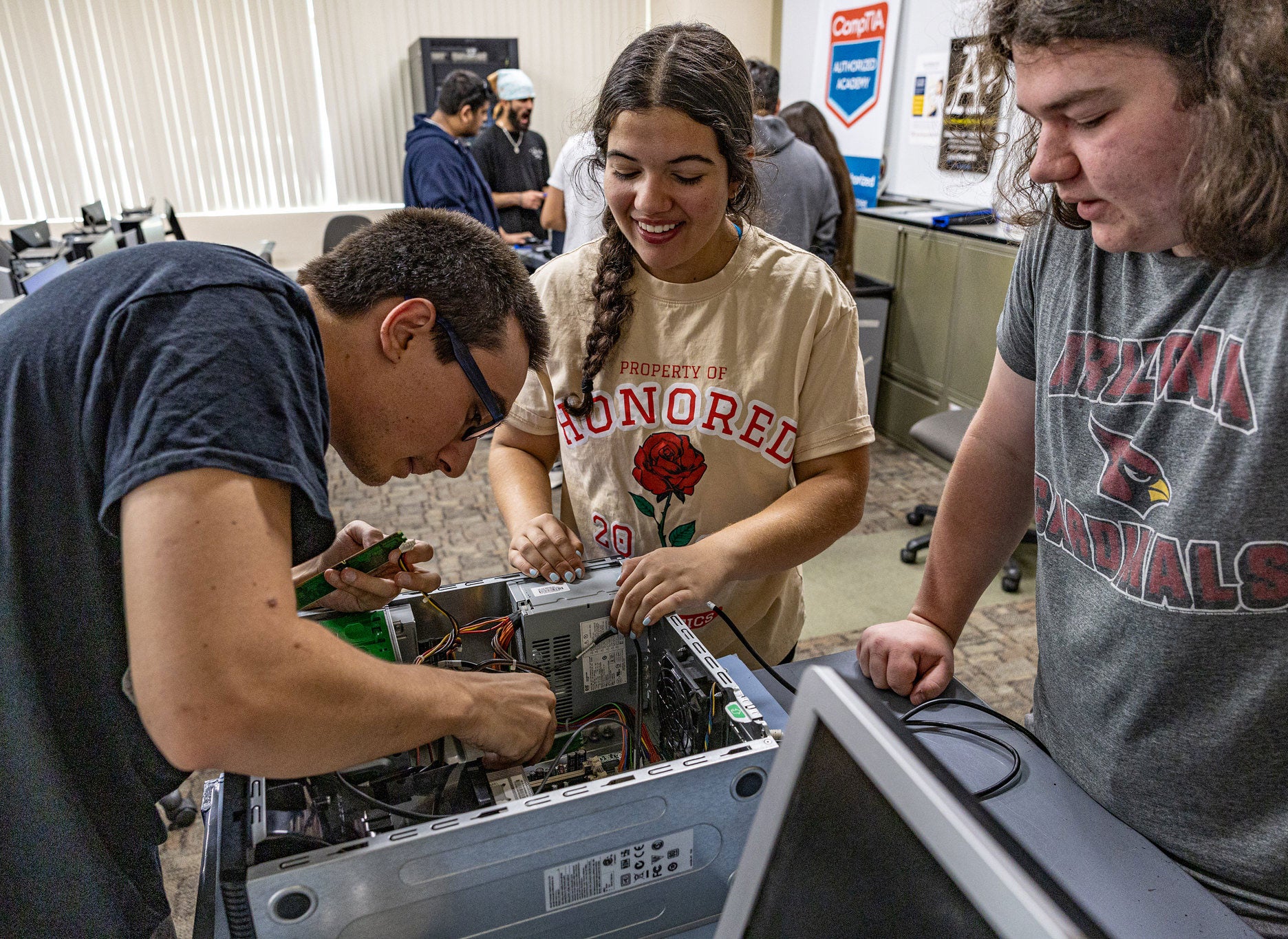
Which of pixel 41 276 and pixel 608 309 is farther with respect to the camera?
pixel 41 276

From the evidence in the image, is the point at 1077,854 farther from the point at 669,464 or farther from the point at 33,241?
the point at 33,241

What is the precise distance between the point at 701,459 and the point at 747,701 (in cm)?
42

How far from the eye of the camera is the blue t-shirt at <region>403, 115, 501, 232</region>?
391 centimetres

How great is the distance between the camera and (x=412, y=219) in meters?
0.82

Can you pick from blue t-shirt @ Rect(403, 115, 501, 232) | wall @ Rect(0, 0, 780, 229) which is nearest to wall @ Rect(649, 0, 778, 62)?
wall @ Rect(0, 0, 780, 229)

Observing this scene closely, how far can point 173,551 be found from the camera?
530mm

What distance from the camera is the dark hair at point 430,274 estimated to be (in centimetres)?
76

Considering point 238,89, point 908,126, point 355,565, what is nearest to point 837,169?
point 908,126

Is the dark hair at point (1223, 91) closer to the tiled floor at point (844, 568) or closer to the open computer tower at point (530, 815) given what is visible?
the open computer tower at point (530, 815)

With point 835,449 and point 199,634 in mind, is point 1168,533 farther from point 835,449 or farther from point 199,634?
point 199,634

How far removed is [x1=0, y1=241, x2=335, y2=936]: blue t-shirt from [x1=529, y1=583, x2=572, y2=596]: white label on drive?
33 cm

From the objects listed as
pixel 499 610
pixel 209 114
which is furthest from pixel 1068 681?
pixel 209 114

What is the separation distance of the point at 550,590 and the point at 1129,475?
1.96ft

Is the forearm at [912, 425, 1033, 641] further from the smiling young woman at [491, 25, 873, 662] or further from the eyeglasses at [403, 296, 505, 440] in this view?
the eyeglasses at [403, 296, 505, 440]
